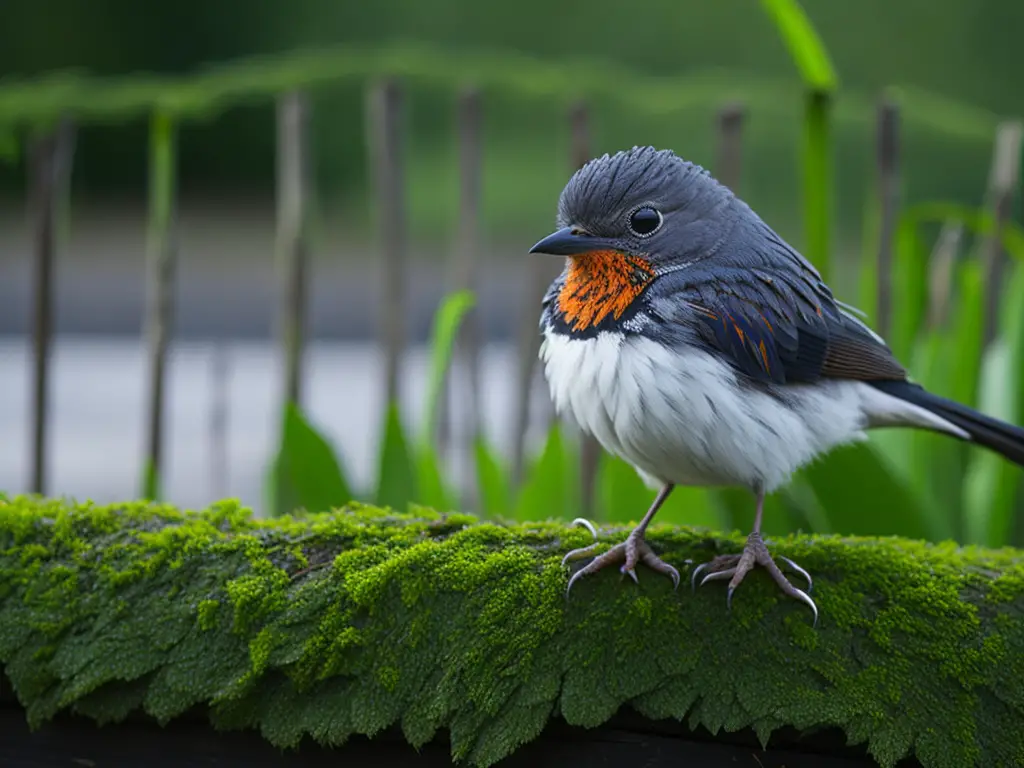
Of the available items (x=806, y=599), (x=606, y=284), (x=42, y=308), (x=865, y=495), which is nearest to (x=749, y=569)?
(x=806, y=599)

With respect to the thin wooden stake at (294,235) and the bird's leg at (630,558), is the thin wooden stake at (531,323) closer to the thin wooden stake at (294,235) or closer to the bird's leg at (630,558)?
the thin wooden stake at (294,235)

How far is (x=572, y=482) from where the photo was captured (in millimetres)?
4207

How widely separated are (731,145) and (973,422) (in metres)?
1.53

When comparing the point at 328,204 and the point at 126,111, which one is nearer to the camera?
the point at 126,111

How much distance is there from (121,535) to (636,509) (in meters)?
1.28

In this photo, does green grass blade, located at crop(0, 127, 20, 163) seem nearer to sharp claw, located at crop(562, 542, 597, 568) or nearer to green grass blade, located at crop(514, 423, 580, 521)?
green grass blade, located at crop(514, 423, 580, 521)

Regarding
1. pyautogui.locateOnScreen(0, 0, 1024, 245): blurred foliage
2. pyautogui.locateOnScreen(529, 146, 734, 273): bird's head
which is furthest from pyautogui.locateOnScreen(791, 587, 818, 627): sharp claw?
pyautogui.locateOnScreen(0, 0, 1024, 245): blurred foliage

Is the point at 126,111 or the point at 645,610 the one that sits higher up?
the point at 126,111

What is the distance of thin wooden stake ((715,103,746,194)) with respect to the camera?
3574 mm

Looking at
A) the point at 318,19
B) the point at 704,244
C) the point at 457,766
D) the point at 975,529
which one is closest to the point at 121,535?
the point at 457,766

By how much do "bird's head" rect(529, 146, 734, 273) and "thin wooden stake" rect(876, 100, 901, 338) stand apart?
1.26 metres

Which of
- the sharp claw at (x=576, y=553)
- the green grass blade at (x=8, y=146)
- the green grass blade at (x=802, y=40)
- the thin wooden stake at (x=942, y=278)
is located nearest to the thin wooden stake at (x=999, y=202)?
the thin wooden stake at (x=942, y=278)

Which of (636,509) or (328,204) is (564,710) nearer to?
(636,509)

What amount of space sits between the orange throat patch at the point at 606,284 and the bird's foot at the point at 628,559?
0.38 meters
